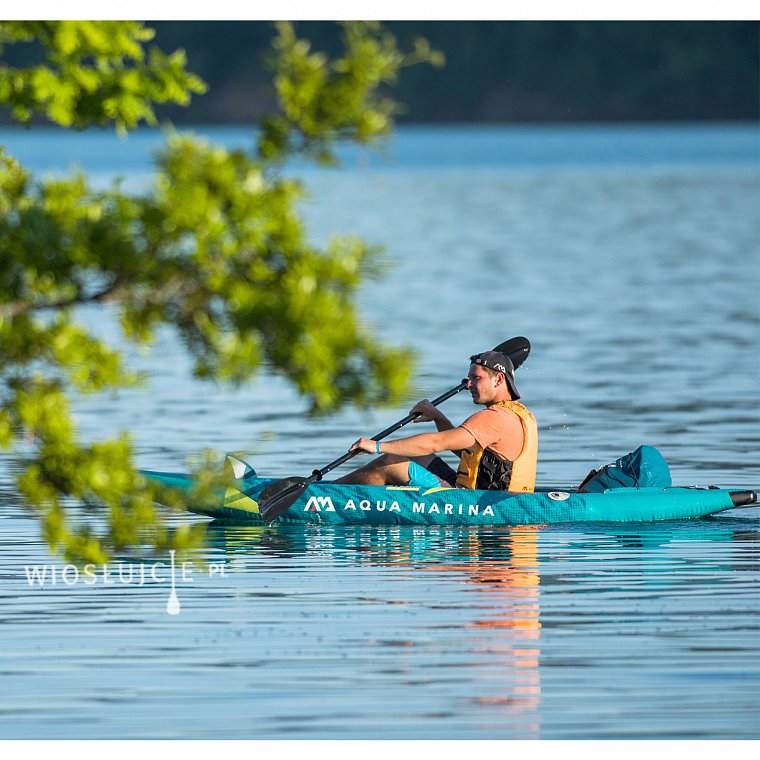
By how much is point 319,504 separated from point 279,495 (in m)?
0.31

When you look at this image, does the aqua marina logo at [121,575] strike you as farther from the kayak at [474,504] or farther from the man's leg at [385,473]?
the man's leg at [385,473]

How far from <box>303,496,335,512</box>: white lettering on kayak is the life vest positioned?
1.09m

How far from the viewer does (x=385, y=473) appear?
14.4 m

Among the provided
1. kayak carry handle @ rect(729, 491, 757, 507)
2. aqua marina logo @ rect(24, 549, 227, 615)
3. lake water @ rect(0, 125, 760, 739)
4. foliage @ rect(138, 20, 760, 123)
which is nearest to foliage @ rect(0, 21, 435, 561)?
lake water @ rect(0, 125, 760, 739)

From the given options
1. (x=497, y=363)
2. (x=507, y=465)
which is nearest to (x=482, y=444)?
(x=507, y=465)

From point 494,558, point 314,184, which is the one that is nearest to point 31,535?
point 494,558

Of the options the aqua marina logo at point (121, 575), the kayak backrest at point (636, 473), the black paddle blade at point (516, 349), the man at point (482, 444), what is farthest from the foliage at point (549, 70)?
the aqua marina logo at point (121, 575)

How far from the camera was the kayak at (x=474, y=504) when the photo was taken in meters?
13.9

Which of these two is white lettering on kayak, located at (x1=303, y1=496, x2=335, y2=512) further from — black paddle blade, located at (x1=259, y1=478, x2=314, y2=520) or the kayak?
black paddle blade, located at (x1=259, y1=478, x2=314, y2=520)

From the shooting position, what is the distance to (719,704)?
8695 millimetres

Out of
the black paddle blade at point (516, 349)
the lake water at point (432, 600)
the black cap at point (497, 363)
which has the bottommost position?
the lake water at point (432, 600)

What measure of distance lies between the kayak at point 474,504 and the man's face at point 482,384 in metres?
0.71

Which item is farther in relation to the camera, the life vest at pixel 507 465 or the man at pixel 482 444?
the life vest at pixel 507 465

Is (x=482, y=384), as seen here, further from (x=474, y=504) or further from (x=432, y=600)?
(x=432, y=600)
